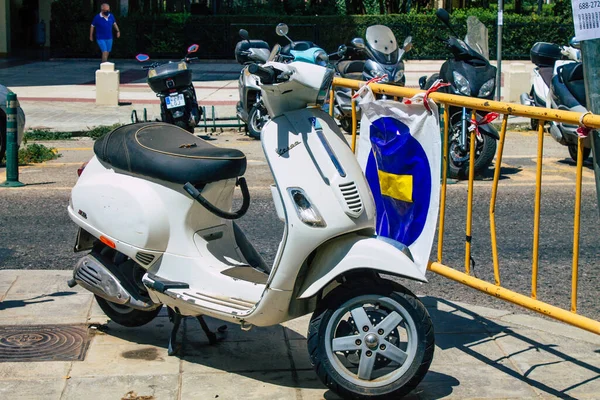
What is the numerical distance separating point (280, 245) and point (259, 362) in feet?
2.73

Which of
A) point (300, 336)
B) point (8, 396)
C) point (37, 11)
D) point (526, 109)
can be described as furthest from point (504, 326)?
point (37, 11)

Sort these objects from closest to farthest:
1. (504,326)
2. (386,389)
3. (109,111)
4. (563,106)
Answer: (386,389) → (504,326) → (563,106) → (109,111)

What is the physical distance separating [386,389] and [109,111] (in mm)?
12738

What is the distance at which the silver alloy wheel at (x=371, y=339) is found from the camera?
14.2ft

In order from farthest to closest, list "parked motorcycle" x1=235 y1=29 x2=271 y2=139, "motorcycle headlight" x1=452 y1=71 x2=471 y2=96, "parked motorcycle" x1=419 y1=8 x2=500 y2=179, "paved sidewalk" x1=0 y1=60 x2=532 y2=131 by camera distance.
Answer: "paved sidewalk" x1=0 y1=60 x2=532 y2=131
"parked motorcycle" x1=235 y1=29 x2=271 y2=139
"motorcycle headlight" x1=452 y1=71 x2=471 y2=96
"parked motorcycle" x1=419 y1=8 x2=500 y2=179

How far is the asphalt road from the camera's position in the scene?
6.74m

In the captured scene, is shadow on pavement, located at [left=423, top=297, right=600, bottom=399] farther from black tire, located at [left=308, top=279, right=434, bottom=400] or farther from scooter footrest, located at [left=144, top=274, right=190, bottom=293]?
scooter footrest, located at [left=144, top=274, right=190, bottom=293]

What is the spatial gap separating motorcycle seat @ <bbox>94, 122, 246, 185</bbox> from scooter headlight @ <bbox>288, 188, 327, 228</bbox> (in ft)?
1.91

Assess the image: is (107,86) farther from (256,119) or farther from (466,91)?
(466,91)

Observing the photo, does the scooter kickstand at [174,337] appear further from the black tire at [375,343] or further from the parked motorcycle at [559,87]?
the parked motorcycle at [559,87]

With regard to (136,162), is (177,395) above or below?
below

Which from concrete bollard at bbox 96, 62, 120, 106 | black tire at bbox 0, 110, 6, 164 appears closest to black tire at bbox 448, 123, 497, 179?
black tire at bbox 0, 110, 6, 164

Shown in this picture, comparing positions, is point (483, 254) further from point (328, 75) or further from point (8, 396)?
point (8, 396)

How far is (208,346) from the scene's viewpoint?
5.27 m
